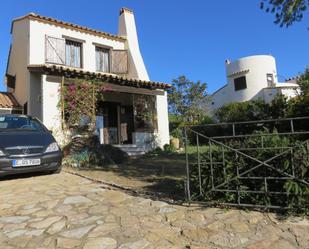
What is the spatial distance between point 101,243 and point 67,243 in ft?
1.32

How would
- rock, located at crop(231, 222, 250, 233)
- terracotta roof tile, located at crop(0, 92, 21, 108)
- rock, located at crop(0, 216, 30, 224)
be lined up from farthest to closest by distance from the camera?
terracotta roof tile, located at crop(0, 92, 21, 108) → rock, located at crop(0, 216, 30, 224) → rock, located at crop(231, 222, 250, 233)

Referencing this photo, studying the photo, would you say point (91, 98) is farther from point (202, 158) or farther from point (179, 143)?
point (202, 158)

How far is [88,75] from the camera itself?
1148cm

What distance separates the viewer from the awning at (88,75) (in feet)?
34.8

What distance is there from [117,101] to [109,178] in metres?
7.34

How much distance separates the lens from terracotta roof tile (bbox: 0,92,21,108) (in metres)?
13.0

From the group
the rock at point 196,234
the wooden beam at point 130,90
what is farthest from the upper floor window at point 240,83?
the rock at point 196,234

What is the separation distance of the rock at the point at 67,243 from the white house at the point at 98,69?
768cm

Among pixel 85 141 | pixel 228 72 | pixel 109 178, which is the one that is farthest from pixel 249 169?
pixel 228 72

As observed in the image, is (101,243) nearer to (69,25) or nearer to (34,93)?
(34,93)

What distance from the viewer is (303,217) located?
3.94 metres

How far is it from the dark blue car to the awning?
9.44 ft

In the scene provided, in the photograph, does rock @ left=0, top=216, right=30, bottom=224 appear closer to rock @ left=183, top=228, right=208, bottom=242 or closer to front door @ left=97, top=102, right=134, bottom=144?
rock @ left=183, top=228, right=208, bottom=242

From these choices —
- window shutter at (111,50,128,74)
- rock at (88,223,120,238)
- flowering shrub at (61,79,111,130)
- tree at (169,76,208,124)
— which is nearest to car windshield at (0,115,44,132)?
flowering shrub at (61,79,111,130)
